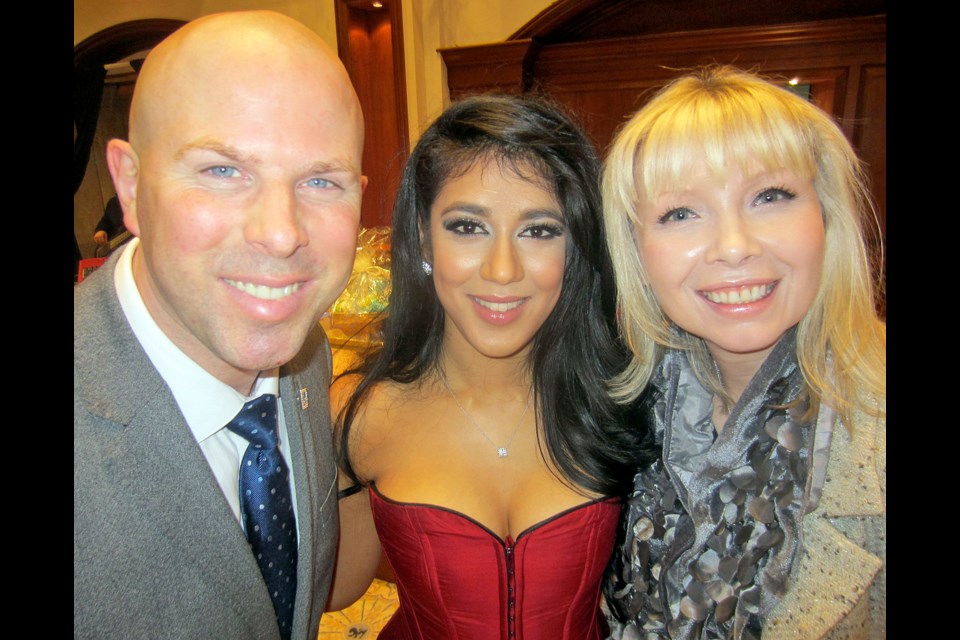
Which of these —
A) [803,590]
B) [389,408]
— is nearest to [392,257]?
[389,408]

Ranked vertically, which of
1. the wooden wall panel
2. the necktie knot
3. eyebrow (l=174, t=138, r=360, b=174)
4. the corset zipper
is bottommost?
the corset zipper

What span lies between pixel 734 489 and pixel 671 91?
3.41 ft

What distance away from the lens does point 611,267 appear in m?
1.72

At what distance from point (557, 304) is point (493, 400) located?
1.28 ft

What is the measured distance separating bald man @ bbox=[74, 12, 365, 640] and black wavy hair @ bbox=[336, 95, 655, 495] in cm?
61

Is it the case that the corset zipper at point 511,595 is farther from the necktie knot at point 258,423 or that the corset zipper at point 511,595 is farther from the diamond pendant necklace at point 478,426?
the necktie knot at point 258,423

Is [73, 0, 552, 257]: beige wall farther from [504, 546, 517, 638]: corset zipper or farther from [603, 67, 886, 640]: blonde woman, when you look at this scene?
[504, 546, 517, 638]: corset zipper

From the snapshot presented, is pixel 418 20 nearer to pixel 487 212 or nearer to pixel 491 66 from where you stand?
pixel 491 66

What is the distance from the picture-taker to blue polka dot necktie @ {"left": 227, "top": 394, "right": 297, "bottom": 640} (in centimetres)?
120

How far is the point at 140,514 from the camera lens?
0.96 meters

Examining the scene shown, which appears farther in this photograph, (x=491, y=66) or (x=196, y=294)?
(x=491, y=66)

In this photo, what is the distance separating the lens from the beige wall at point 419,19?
14.8 feet

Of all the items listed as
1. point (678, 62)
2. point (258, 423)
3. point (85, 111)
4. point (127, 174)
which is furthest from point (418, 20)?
point (258, 423)

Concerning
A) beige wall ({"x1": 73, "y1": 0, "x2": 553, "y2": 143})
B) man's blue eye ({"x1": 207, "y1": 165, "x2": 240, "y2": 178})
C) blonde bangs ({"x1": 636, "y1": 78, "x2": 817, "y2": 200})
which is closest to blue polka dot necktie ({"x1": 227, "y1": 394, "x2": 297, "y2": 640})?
man's blue eye ({"x1": 207, "y1": 165, "x2": 240, "y2": 178})
